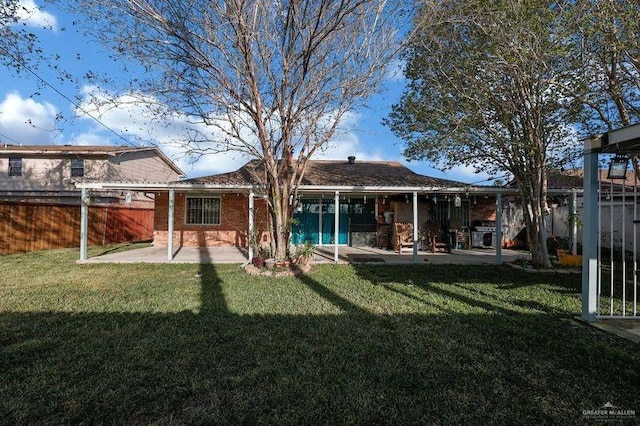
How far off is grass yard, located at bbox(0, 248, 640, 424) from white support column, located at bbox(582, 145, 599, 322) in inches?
18.3

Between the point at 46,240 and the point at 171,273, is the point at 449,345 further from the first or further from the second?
the point at 46,240

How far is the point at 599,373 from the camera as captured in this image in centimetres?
294

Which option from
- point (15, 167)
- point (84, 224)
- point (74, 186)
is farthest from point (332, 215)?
point (15, 167)

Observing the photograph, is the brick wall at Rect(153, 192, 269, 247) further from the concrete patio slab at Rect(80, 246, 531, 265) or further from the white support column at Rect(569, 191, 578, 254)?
the white support column at Rect(569, 191, 578, 254)

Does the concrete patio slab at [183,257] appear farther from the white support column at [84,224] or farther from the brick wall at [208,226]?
the brick wall at [208,226]

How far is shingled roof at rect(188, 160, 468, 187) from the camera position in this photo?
36.8 feet

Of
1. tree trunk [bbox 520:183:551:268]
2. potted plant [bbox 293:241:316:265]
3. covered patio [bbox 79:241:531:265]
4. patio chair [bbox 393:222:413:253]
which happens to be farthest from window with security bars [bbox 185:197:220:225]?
tree trunk [bbox 520:183:551:268]

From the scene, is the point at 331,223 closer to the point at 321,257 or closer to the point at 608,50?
the point at 321,257

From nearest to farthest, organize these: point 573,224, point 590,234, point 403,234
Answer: point 590,234
point 573,224
point 403,234

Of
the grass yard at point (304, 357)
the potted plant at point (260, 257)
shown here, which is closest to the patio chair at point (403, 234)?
the potted plant at point (260, 257)

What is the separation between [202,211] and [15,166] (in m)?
13.0

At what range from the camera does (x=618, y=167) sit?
445 centimetres

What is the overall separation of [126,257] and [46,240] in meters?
4.62

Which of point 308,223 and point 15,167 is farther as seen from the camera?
point 15,167
